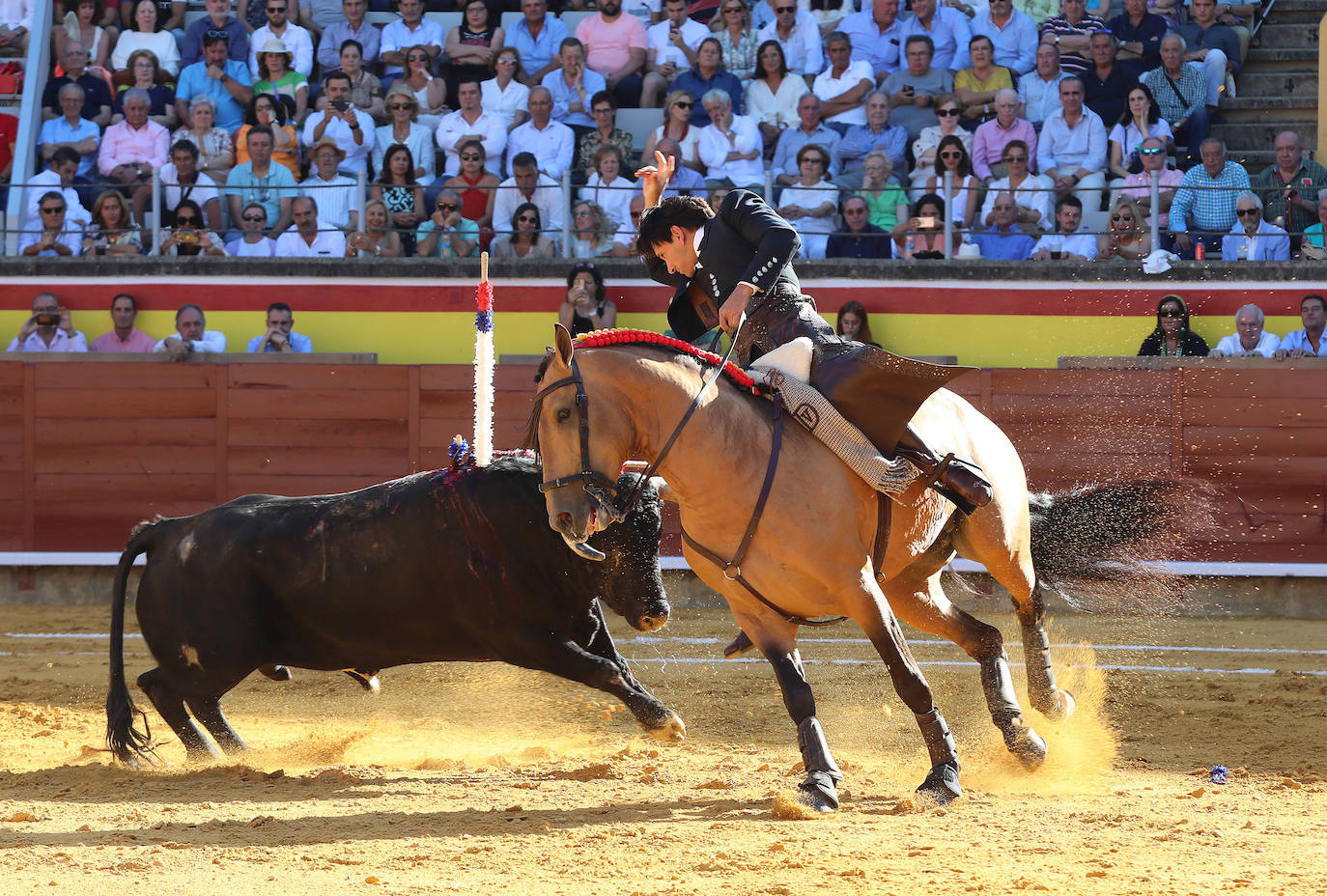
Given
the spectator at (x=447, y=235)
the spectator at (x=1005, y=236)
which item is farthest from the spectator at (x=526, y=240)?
the spectator at (x=1005, y=236)

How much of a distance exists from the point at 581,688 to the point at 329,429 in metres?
3.78

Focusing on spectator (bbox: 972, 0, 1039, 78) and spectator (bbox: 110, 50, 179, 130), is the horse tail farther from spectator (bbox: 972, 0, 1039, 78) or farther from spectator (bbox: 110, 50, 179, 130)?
spectator (bbox: 110, 50, 179, 130)

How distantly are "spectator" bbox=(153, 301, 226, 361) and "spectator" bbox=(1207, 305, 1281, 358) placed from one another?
6.46 meters

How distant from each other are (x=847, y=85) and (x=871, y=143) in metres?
0.58

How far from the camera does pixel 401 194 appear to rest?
10422 mm

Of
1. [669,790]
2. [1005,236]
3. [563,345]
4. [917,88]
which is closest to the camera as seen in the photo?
[563,345]

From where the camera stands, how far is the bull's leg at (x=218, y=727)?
5336 mm

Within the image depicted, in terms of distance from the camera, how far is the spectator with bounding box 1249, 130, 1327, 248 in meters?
9.79

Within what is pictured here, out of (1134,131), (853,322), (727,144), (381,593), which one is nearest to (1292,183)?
(1134,131)

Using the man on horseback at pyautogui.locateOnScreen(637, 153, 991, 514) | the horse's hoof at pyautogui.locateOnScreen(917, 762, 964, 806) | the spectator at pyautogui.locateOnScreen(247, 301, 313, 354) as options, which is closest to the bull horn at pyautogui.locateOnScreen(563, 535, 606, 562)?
the man on horseback at pyautogui.locateOnScreen(637, 153, 991, 514)

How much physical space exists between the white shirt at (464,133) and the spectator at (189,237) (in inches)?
66.5

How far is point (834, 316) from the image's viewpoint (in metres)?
9.84

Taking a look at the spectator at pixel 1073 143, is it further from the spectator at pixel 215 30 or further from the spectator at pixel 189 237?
the spectator at pixel 189 237

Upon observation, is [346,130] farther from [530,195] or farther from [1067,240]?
[1067,240]
